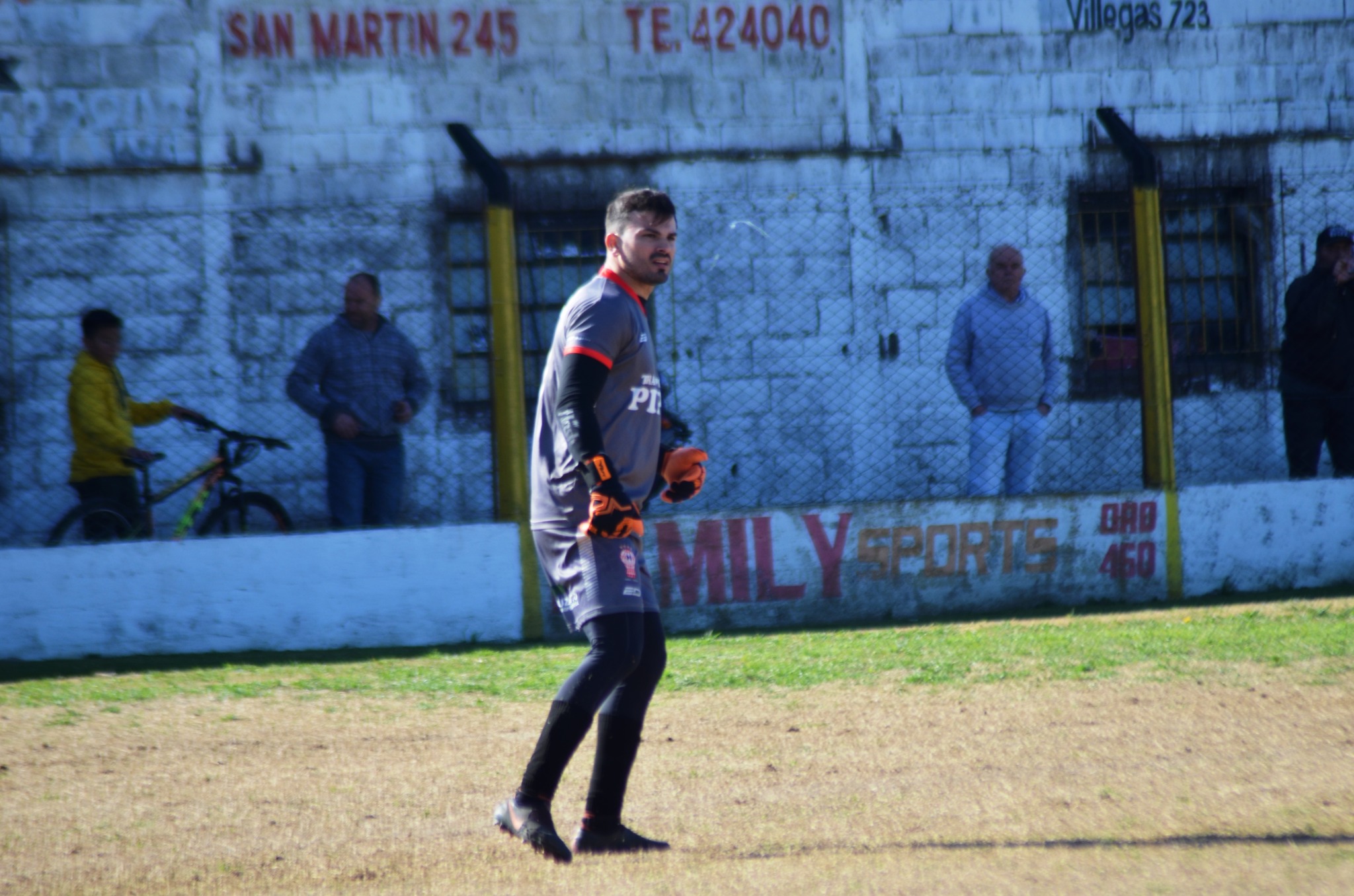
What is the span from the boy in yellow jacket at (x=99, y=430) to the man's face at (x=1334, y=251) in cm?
772

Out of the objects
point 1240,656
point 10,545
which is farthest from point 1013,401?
point 10,545

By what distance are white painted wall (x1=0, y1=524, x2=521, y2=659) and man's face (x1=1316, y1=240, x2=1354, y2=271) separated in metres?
5.75

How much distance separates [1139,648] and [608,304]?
4.18 metres

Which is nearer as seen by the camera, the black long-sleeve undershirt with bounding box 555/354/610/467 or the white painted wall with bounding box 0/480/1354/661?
the black long-sleeve undershirt with bounding box 555/354/610/467

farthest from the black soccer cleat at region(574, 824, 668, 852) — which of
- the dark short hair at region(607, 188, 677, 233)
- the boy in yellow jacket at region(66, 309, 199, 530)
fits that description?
the boy in yellow jacket at region(66, 309, 199, 530)

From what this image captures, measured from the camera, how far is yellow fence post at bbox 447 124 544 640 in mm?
7996

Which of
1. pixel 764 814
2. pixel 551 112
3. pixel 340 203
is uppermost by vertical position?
pixel 551 112

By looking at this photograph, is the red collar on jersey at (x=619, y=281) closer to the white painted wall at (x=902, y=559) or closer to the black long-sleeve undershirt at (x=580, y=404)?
the black long-sleeve undershirt at (x=580, y=404)

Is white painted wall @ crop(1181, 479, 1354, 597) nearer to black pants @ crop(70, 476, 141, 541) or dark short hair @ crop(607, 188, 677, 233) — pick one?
dark short hair @ crop(607, 188, 677, 233)

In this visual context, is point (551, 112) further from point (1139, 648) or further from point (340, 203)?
point (1139, 648)

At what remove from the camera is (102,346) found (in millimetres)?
8344

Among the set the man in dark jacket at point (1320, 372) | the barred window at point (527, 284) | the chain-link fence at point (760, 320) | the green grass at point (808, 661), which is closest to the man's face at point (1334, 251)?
the man in dark jacket at point (1320, 372)

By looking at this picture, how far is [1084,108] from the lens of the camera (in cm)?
1209

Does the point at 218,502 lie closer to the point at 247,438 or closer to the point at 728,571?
the point at 247,438
